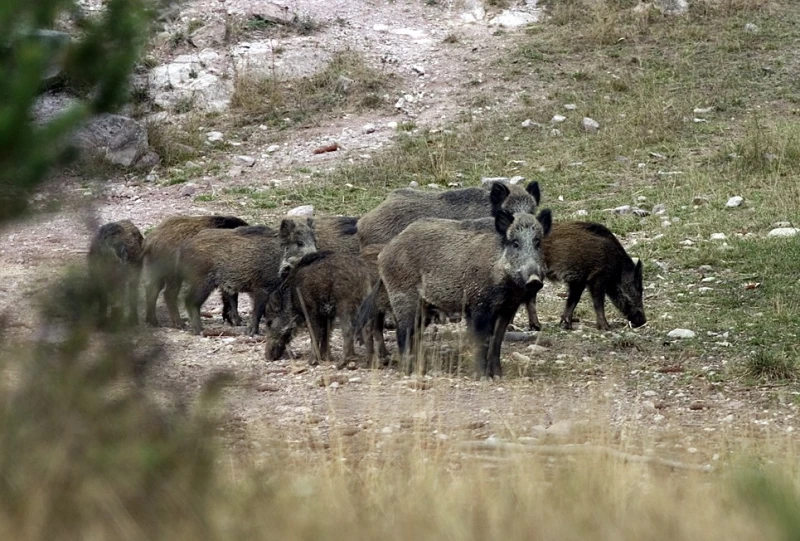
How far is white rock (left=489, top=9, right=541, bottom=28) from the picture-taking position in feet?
67.6

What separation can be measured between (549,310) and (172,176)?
673 cm

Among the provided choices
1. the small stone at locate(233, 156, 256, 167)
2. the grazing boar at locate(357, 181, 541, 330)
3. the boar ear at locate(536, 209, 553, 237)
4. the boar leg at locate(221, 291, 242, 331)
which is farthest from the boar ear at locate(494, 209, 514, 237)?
the small stone at locate(233, 156, 256, 167)

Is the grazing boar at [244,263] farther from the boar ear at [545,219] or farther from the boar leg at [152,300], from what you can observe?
the boar ear at [545,219]

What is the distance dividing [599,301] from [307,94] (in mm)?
8976

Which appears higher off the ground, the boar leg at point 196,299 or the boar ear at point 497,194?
the boar ear at point 497,194

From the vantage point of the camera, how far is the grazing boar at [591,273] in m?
10.3

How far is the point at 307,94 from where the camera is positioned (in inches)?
722

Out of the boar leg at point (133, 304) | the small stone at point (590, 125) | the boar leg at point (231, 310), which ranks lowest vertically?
the boar leg at point (231, 310)

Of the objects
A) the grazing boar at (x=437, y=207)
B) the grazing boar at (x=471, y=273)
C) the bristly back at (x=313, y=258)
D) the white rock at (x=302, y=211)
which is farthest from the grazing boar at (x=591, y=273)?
the white rock at (x=302, y=211)

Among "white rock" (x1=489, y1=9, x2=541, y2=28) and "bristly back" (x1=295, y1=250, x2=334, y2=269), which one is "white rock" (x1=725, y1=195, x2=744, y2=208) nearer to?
"bristly back" (x1=295, y1=250, x2=334, y2=269)

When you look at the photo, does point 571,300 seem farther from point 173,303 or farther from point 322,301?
point 173,303

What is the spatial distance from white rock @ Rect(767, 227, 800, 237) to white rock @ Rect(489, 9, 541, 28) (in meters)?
9.26

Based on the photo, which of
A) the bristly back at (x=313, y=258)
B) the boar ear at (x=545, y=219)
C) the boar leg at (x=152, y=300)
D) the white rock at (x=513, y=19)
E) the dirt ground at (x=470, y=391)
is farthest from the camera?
the white rock at (x=513, y=19)

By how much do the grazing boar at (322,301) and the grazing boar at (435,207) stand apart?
1.32m
